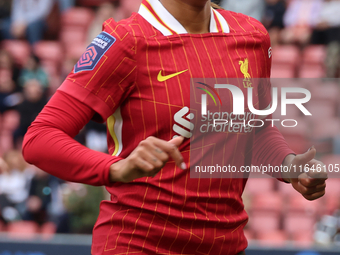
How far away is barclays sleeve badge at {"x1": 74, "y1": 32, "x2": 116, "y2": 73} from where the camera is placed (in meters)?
1.26

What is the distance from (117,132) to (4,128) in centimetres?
456

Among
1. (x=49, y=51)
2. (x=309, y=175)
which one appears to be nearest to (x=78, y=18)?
(x=49, y=51)

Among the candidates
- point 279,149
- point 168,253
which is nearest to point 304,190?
point 279,149

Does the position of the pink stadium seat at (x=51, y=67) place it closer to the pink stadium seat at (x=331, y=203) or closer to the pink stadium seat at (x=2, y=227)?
the pink stadium seat at (x=2, y=227)

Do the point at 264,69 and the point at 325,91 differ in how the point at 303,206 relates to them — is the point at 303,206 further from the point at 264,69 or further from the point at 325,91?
Answer: the point at 264,69

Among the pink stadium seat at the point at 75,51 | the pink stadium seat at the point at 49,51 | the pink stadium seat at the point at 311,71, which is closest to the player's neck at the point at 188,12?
the pink stadium seat at the point at 311,71

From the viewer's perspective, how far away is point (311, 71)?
534 cm

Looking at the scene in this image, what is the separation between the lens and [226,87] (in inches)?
54.4

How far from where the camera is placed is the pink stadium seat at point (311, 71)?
17.1 ft

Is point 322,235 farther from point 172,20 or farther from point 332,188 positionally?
point 172,20

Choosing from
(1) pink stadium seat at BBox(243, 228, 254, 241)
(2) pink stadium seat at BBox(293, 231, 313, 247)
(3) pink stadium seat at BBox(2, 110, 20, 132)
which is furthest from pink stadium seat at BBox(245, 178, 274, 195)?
(3) pink stadium seat at BBox(2, 110, 20, 132)

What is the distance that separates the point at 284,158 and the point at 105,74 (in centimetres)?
63

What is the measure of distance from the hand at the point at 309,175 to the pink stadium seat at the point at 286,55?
166 inches

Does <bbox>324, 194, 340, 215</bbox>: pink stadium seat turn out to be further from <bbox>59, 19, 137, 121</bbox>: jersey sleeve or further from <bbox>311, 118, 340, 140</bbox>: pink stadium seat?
<bbox>59, 19, 137, 121</bbox>: jersey sleeve
